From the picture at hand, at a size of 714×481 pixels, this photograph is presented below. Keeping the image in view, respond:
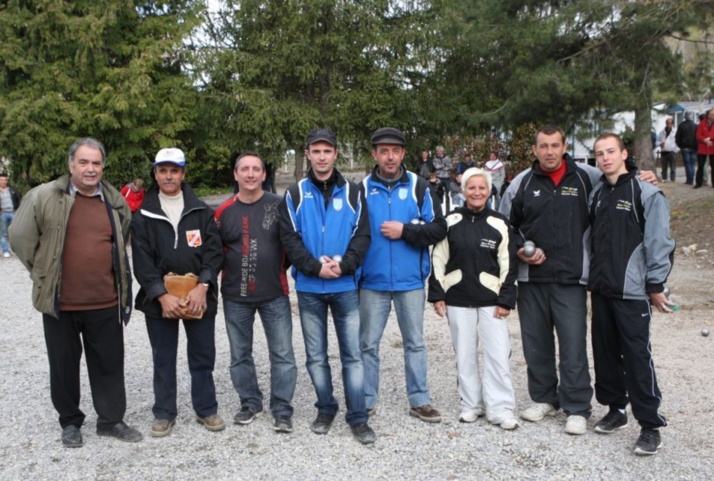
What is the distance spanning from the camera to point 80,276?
15.3 ft

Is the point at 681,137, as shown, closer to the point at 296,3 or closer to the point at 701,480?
the point at 296,3

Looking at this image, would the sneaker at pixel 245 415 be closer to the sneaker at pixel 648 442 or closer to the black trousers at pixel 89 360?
the black trousers at pixel 89 360

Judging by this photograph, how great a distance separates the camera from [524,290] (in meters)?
5.06

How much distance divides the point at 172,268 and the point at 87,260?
21.7 inches

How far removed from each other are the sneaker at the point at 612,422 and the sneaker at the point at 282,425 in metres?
2.11

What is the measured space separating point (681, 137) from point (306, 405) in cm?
1606

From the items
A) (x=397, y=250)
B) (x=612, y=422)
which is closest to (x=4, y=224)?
(x=397, y=250)

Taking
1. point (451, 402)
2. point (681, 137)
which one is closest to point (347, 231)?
point (451, 402)

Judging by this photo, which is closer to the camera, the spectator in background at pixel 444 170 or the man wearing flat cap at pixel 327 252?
the man wearing flat cap at pixel 327 252

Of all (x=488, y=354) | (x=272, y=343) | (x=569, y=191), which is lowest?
(x=488, y=354)

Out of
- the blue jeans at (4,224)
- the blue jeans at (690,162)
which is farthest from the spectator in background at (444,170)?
the blue jeans at (4,224)

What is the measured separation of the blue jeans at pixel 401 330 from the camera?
4.96 m

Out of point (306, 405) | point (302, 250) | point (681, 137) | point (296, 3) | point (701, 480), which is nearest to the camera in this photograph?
point (701, 480)

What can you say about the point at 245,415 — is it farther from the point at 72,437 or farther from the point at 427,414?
the point at 427,414
